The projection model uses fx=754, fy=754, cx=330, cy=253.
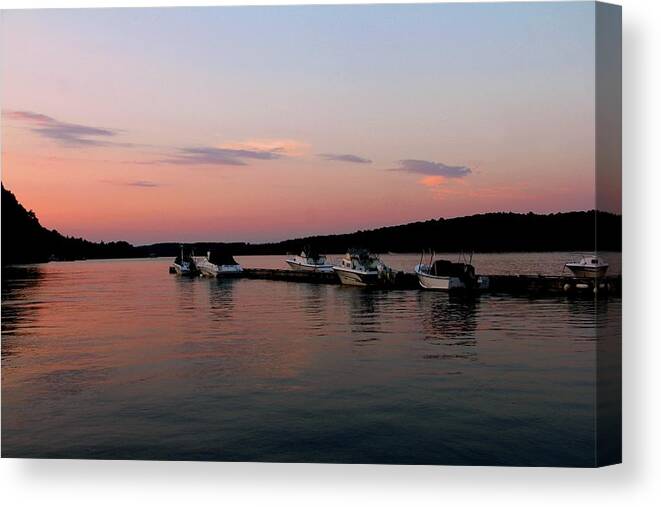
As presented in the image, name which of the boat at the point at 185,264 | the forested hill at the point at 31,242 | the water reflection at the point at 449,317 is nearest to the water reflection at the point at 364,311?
the water reflection at the point at 449,317

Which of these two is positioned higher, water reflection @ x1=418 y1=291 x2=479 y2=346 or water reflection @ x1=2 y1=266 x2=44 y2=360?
water reflection @ x1=2 y1=266 x2=44 y2=360

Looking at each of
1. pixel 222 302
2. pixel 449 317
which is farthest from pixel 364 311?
pixel 222 302

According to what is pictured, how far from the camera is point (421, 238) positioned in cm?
1252

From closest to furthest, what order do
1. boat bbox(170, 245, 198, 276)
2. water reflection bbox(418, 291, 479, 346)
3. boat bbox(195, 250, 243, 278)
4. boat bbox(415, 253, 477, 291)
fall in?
water reflection bbox(418, 291, 479, 346) → boat bbox(170, 245, 198, 276) → boat bbox(415, 253, 477, 291) → boat bbox(195, 250, 243, 278)

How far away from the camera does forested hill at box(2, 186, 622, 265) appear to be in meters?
9.58

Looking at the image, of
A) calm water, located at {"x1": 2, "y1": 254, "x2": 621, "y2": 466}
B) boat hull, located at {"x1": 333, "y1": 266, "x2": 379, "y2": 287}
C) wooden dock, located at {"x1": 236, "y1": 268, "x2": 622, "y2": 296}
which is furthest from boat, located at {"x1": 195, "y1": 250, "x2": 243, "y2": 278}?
calm water, located at {"x1": 2, "y1": 254, "x2": 621, "y2": 466}

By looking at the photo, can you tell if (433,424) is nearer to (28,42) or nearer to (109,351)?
(109,351)

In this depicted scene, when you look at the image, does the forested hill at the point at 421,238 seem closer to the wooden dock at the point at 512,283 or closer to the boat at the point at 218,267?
the wooden dock at the point at 512,283

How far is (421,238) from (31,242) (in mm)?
6123

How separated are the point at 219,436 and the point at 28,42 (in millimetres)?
5733

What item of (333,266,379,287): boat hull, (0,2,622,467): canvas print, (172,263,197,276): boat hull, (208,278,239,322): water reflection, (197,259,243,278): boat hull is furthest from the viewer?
(197,259,243,278): boat hull

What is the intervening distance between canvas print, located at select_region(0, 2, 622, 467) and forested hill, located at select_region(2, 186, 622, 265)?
0.18 ft

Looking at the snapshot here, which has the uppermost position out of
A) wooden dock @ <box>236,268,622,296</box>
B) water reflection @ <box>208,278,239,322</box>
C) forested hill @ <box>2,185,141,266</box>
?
forested hill @ <box>2,185,141,266</box>

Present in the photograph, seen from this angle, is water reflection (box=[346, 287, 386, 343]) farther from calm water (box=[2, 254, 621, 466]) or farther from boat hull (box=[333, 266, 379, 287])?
calm water (box=[2, 254, 621, 466])
